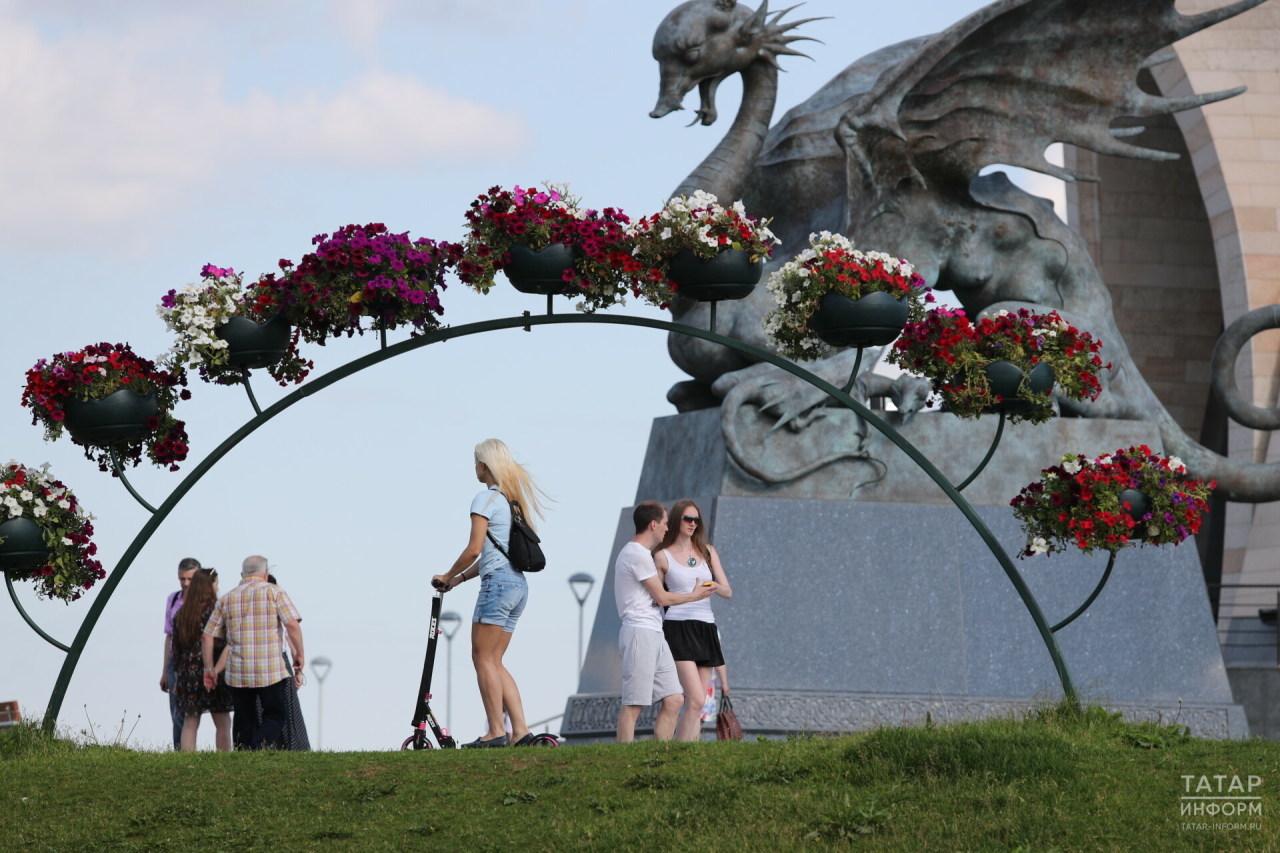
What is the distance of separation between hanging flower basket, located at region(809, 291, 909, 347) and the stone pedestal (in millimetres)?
2401

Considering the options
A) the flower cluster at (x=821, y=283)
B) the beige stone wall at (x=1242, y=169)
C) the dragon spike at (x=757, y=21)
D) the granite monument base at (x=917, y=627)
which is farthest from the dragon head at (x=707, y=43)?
the beige stone wall at (x=1242, y=169)

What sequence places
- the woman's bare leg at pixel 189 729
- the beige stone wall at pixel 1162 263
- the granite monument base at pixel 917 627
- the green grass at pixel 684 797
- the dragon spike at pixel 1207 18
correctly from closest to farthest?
the green grass at pixel 684 797
the woman's bare leg at pixel 189 729
the granite monument base at pixel 917 627
the dragon spike at pixel 1207 18
the beige stone wall at pixel 1162 263

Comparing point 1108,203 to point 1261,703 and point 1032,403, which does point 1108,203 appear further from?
point 1032,403

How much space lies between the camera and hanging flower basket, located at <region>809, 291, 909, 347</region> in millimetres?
8875

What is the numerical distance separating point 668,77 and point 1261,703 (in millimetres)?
6331

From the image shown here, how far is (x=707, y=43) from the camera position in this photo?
1254 cm

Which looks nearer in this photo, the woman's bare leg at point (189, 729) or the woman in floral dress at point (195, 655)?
the woman in floral dress at point (195, 655)

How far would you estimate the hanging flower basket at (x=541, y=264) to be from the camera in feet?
28.4

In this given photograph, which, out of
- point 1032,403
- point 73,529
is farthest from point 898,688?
point 73,529

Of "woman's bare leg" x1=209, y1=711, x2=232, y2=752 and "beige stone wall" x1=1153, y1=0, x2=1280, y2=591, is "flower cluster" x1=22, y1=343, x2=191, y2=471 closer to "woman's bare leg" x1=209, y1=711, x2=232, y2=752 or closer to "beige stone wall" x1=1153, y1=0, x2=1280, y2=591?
"woman's bare leg" x1=209, y1=711, x2=232, y2=752

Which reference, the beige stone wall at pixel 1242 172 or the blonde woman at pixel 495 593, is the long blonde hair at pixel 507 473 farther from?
the beige stone wall at pixel 1242 172

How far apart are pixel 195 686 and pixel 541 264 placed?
9.99 feet

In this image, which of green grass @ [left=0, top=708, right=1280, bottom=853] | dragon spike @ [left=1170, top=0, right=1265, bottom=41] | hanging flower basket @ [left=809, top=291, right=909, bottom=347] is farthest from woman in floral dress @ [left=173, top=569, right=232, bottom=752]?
dragon spike @ [left=1170, top=0, right=1265, bottom=41]

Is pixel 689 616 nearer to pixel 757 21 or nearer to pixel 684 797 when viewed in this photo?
pixel 684 797
